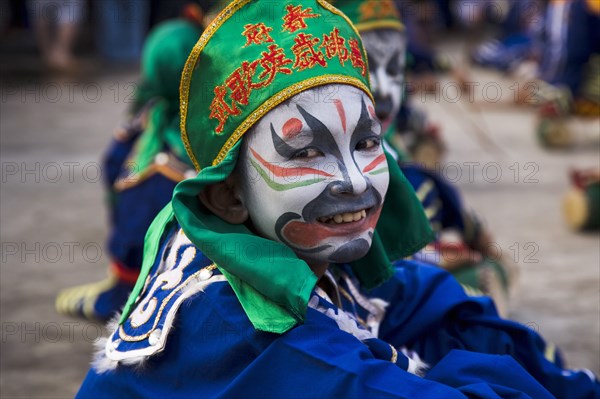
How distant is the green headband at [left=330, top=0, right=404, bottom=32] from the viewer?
3520 mm

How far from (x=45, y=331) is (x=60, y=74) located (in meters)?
7.48

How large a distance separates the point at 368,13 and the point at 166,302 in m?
1.75

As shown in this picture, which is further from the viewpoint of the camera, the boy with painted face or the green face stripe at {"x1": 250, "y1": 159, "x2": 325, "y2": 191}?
the green face stripe at {"x1": 250, "y1": 159, "x2": 325, "y2": 191}

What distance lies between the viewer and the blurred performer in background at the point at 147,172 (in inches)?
153

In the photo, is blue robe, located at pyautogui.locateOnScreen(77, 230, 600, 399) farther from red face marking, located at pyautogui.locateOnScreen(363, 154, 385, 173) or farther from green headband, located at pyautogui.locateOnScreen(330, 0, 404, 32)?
green headband, located at pyautogui.locateOnScreen(330, 0, 404, 32)

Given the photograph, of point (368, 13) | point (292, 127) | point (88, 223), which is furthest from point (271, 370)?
point (88, 223)

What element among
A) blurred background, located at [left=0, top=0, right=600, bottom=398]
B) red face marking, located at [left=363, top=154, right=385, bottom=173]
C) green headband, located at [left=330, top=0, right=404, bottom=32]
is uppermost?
red face marking, located at [left=363, top=154, right=385, bottom=173]

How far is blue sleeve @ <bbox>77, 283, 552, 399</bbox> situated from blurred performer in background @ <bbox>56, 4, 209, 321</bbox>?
1.74 meters

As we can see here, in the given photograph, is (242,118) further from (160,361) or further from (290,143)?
(160,361)

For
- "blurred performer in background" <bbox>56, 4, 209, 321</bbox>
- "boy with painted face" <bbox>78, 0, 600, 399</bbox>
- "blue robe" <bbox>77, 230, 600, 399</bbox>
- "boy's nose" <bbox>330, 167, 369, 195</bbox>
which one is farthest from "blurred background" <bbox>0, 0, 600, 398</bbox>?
"boy's nose" <bbox>330, 167, 369, 195</bbox>

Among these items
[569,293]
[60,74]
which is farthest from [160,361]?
[60,74]

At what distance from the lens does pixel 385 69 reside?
11.5 feet

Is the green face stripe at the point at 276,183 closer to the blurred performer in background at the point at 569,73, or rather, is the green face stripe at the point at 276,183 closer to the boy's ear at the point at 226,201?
the boy's ear at the point at 226,201

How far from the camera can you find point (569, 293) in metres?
4.66
